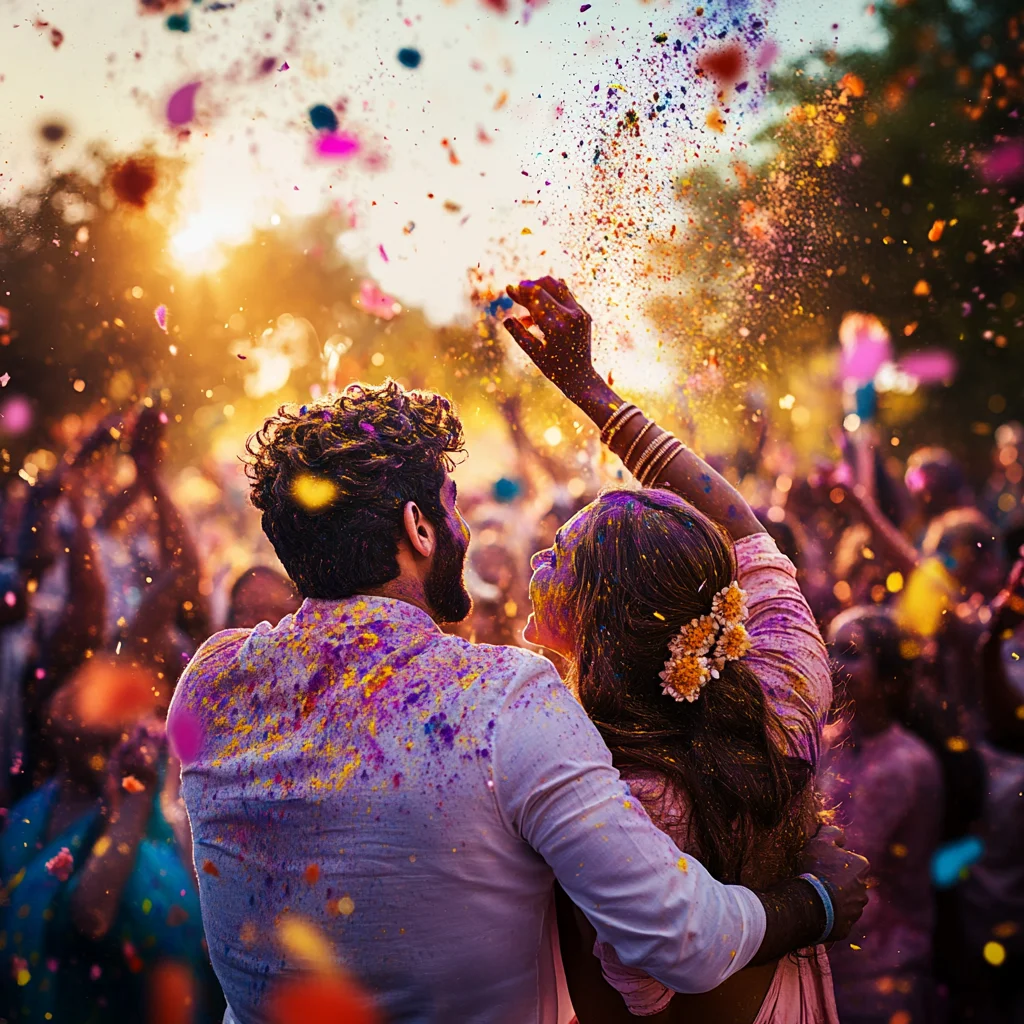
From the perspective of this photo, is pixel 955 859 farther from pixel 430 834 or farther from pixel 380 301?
pixel 380 301

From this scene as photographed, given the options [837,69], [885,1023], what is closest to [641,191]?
[885,1023]

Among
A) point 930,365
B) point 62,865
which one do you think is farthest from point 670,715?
point 930,365

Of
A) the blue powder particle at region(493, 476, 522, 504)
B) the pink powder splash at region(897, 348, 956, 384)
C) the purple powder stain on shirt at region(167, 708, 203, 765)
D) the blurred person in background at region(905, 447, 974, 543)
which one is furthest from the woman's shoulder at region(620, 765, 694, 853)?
the pink powder splash at region(897, 348, 956, 384)

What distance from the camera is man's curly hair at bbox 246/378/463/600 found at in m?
1.65

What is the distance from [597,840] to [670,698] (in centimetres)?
56

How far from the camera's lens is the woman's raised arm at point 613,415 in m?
2.18

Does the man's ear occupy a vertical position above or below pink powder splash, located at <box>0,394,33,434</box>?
above

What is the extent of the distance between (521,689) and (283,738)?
42 cm

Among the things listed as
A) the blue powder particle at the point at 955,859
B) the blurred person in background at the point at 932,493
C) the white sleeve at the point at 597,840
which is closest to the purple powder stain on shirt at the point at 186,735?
the white sleeve at the point at 597,840

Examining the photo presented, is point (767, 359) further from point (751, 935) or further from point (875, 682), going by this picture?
point (751, 935)

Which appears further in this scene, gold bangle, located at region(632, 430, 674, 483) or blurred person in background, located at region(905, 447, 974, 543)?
blurred person in background, located at region(905, 447, 974, 543)

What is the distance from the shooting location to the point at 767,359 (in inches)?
229

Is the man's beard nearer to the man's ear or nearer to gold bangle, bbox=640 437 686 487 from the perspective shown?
the man's ear

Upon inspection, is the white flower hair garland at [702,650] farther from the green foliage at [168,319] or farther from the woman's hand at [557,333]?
the green foliage at [168,319]
